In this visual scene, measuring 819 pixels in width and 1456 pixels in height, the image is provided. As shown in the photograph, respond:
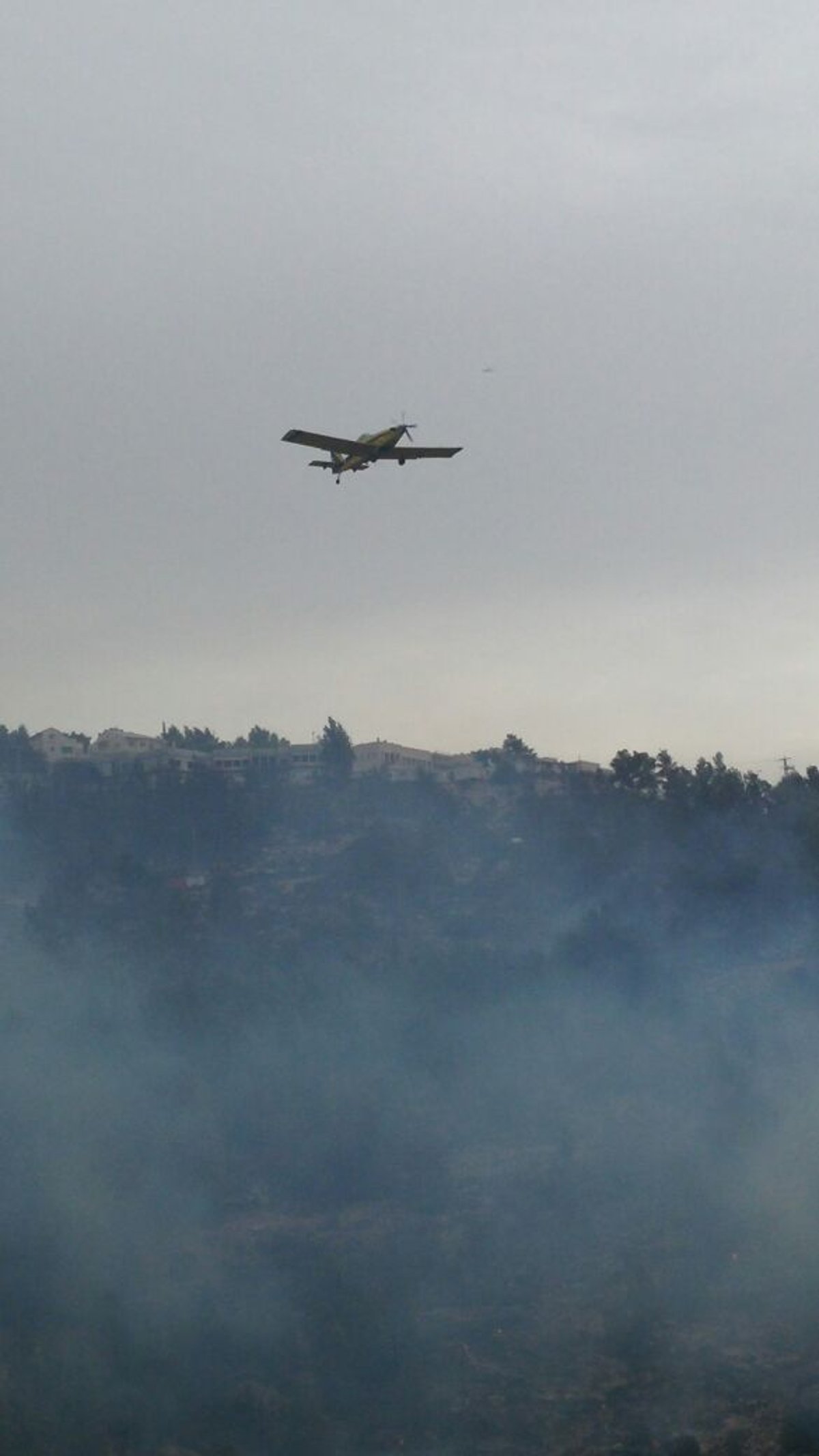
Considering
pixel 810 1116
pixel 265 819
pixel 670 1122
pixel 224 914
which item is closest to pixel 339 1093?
pixel 670 1122

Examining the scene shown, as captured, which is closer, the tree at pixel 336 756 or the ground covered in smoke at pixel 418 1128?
the ground covered in smoke at pixel 418 1128

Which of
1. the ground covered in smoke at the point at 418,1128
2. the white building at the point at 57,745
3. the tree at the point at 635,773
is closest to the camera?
the ground covered in smoke at the point at 418,1128

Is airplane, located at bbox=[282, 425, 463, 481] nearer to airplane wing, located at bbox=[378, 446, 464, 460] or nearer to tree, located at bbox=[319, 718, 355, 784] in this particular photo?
airplane wing, located at bbox=[378, 446, 464, 460]

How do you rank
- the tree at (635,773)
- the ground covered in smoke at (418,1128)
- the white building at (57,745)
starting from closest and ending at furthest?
the ground covered in smoke at (418,1128) → the tree at (635,773) → the white building at (57,745)

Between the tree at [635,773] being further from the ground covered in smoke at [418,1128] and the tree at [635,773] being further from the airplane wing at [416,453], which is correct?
the airplane wing at [416,453]

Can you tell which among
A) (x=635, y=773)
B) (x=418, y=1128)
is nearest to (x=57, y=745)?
(x=635, y=773)

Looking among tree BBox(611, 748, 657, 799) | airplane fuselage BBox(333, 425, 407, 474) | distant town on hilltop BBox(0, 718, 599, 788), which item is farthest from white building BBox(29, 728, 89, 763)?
airplane fuselage BBox(333, 425, 407, 474)

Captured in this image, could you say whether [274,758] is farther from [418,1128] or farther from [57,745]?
[418,1128]

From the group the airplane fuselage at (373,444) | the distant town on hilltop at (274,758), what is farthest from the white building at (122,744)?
the airplane fuselage at (373,444)
